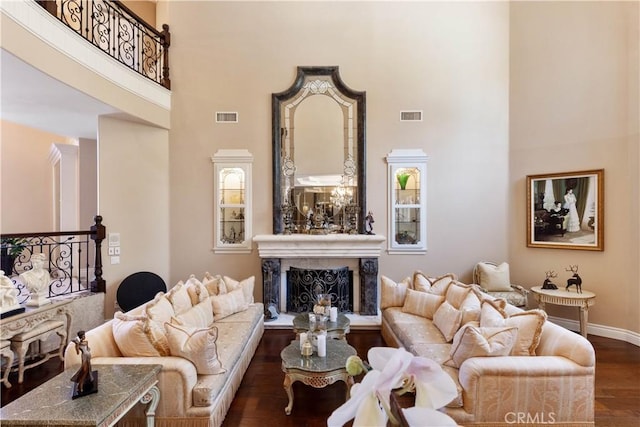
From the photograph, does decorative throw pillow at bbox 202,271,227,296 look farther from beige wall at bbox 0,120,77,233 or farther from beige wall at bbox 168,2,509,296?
beige wall at bbox 0,120,77,233

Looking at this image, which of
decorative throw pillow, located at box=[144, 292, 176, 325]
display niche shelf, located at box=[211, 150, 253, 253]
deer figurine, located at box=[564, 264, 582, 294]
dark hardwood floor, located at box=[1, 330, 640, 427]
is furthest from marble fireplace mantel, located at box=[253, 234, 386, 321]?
deer figurine, located at box=[564, 264, 582, 294]

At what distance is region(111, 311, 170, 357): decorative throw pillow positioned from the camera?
2.32 m

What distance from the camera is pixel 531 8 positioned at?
4.74 metres

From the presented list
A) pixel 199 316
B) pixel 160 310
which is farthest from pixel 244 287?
pixel 160 310

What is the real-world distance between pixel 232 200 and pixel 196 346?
314cm

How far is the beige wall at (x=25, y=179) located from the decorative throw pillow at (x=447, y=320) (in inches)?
284

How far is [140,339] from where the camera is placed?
2322 mm

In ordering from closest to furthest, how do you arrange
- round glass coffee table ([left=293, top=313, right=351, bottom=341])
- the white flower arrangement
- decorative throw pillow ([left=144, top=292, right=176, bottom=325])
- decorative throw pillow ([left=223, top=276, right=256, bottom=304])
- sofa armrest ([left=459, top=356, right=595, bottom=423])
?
1. the white flower arrangement
2. sofa armrest ([left=459, top=356, right=595, bottom=423])
3. decorative throw pillow ([left=144, top=292, right=176, bottom=325])
4. round glass coffee table ([left=293, top=313, right=351, bottom=341])
5. decorative throw pillow ([left=223, top=276, right=256, bottom=304])

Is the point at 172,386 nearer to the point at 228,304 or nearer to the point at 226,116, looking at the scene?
the point at 228,304

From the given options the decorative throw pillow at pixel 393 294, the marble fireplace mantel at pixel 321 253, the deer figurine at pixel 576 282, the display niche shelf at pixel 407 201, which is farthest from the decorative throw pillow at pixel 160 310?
the deer figurine at pixel 576 282

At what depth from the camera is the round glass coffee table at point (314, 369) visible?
244 cm

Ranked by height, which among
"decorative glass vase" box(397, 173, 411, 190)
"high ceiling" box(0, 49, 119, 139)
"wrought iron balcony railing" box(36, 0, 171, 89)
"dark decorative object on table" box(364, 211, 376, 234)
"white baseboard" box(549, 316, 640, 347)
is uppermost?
"wrought iron balcony railing" box(36, 0, 171, 89)

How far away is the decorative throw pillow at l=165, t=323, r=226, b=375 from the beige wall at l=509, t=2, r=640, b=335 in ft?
15.9

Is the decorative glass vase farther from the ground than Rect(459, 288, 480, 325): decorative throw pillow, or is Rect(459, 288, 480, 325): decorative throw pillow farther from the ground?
the decorative glass vase
